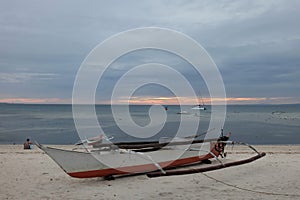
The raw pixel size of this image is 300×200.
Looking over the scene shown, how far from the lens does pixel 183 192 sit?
5879 millimetres

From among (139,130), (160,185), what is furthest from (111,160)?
(139,130)

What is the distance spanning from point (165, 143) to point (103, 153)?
5.97 feet

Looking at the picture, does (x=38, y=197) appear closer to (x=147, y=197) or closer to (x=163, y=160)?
(x=147, y=197)

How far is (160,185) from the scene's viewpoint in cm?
639

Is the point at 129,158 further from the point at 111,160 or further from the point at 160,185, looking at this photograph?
the point at 160,185

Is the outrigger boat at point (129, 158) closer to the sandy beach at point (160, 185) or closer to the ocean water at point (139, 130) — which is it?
the sandy beach at point (160, 185)

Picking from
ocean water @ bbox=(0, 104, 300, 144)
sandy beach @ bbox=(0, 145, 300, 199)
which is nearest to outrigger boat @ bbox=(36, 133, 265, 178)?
sandy beach @ bbox=(0, 145, 300, 199)

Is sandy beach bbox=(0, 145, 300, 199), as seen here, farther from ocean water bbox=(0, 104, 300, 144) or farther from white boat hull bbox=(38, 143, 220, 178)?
ocean water bbox=(0, 104, 300, 144)

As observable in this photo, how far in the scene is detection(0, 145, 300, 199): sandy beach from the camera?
18.7 ft

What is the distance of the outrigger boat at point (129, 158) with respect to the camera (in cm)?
647

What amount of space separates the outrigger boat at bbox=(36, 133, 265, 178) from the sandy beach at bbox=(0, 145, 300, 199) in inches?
9.4

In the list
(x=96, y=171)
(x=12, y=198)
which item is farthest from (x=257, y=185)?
(x=12, y=198)

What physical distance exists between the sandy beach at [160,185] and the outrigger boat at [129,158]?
0.79 ft

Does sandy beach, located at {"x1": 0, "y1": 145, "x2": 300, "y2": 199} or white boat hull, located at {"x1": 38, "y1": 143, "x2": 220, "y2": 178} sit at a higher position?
white boat hull, located at {"x1": 38, "y1": 143, "x2": 220, "y2": 178}
